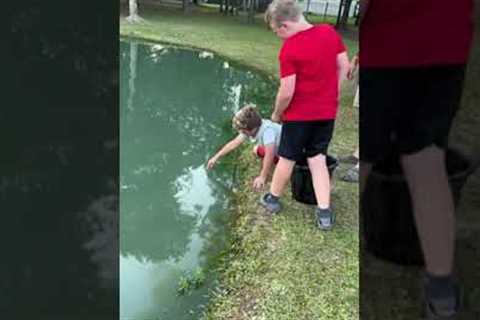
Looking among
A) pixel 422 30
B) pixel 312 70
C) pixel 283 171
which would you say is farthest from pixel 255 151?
pixel 422 30

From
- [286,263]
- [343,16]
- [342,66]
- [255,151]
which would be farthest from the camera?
[343,16]

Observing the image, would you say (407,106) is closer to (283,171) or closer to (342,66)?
(342,66)

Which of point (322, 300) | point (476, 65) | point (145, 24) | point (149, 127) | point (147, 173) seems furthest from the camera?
point (145, 24)

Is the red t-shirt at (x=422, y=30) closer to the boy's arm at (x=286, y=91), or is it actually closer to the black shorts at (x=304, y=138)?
the boy's arm at (x=286, y=91)

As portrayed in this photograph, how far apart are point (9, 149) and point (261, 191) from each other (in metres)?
3.07

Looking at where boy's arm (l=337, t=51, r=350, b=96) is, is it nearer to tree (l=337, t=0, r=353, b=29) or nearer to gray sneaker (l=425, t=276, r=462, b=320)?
gray sneaker (l=425, t=276, r=462, b=320)

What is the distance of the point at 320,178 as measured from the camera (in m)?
3.34

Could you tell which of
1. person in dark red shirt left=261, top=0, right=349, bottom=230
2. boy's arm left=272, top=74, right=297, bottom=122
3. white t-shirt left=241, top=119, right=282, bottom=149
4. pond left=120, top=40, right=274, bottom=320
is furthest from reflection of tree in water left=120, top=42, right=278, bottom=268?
boy's arm left=272, top=74, right=297, bottom=122

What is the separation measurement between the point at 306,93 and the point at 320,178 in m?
0.55

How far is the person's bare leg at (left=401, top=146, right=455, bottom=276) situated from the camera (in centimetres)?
60

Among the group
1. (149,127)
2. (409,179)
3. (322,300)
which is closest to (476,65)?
(409,179)

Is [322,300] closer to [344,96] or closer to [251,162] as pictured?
[251,162]

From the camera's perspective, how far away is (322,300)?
2.59 meters

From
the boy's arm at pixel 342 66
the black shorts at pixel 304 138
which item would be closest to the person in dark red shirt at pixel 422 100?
the boy's arm at pixel 342 66
